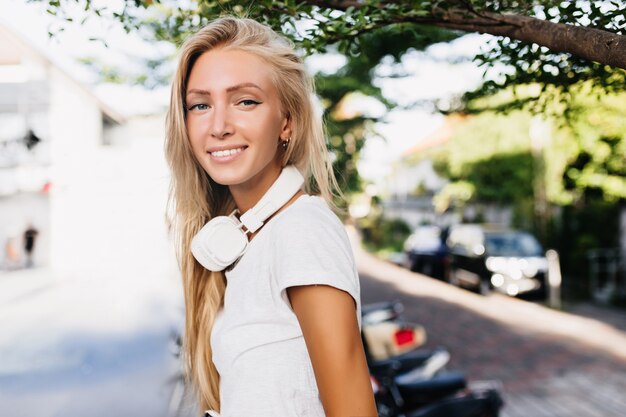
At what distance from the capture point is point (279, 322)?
1207mm

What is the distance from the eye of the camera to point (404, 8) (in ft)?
5.78

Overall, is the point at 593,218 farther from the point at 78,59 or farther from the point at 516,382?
the point at 78,59

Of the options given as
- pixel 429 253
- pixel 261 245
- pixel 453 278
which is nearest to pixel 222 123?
pixel 261 245

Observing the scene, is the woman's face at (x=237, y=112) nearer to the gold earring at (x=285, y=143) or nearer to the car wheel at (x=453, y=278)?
the gold earring at (x=285, y=143)

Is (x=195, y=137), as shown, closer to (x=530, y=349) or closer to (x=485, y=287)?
(x=530, y=349)

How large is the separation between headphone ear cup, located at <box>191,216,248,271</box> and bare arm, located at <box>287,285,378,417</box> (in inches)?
11.0

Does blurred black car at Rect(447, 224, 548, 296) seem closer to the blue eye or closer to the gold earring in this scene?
the gold earring

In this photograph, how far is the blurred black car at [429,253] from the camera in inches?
759

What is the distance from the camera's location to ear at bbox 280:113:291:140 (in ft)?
4.86

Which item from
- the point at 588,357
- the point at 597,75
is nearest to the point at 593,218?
the point at 588,357

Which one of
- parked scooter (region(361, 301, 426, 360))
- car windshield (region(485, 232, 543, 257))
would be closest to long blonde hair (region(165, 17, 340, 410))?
parked scooter (region(361, 301, 426, 360))

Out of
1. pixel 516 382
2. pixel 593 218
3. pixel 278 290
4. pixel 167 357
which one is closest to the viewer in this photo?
→ pixel 278 290

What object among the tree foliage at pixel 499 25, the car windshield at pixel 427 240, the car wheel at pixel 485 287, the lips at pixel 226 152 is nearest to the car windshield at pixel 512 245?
the car wheel at pixel 485 287

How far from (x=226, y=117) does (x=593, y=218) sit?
1665cm
